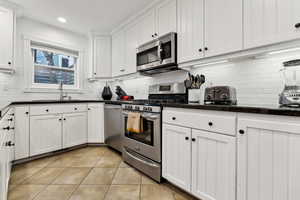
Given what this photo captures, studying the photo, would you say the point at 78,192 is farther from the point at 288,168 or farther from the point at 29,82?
the point at 29,82

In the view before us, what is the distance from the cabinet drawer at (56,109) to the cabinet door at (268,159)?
8.98 feet

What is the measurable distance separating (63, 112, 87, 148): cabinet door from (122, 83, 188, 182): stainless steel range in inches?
44.7

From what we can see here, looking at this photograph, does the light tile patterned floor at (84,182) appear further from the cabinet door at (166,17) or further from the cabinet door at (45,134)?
the cabinet door at (166,17)

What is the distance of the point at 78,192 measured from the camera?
154 cm

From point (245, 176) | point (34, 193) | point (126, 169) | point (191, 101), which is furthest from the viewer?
point (126, 169)

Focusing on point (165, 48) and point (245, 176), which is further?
point (165, 48)

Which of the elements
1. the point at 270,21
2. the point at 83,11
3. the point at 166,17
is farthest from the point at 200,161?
the point at 83,11

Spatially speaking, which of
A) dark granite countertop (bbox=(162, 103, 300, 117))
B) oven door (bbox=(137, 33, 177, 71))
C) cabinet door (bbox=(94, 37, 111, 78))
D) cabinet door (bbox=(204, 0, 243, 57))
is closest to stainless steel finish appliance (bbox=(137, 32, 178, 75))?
oven door (bbox=(137, 33, 177, 71))

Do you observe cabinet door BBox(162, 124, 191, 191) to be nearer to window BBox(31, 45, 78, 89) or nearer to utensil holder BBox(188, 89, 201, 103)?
utensil holder BBox(188, 89, 201, 103)

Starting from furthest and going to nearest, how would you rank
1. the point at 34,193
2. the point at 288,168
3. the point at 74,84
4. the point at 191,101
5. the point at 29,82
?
the point at 74,84 < the point at 29,82 < the point at 191,101 < the point at 34,193 < the point at 288,168

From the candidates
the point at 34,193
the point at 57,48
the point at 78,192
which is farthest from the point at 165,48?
the point at 57,48

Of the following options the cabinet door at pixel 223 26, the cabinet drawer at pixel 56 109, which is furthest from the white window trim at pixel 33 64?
the cabinet door at pixel 223 26

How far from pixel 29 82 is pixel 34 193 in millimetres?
2138

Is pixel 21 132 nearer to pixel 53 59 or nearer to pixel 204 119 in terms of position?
pixel 53 59
